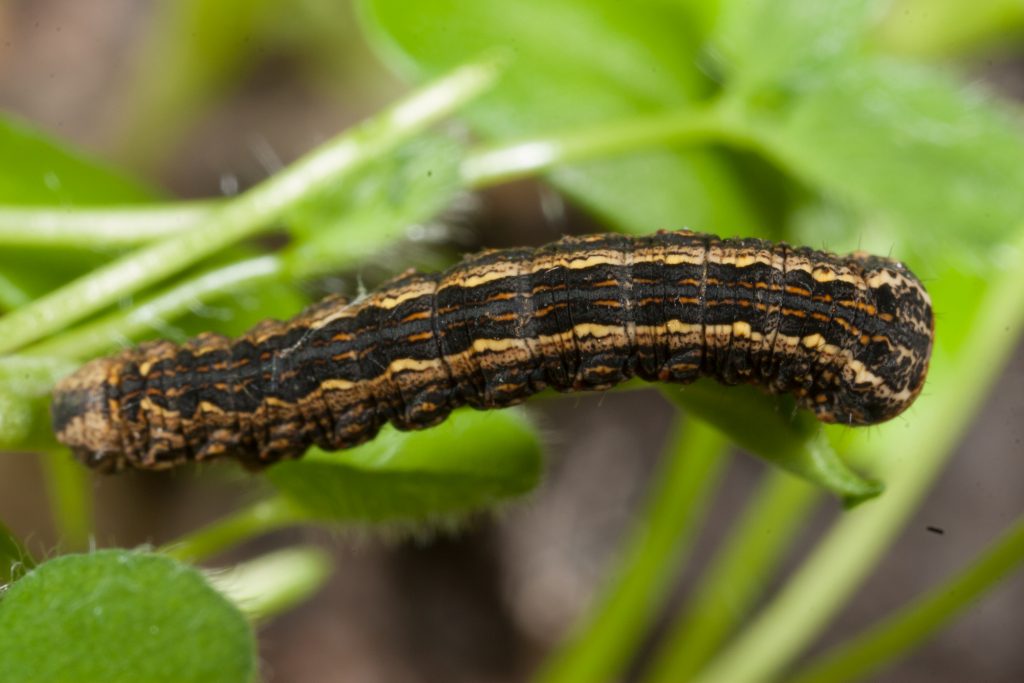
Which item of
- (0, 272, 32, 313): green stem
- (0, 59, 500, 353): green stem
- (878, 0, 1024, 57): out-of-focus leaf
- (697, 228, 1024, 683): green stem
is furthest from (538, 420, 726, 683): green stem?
(878, 0, 1024, 57): out-of-focus leaf

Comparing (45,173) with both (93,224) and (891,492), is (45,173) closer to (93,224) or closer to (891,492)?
(93,224)

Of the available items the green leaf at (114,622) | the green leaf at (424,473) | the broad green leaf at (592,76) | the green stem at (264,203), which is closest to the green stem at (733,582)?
the broad green leaf at (592,76)

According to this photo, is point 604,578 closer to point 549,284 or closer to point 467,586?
point 467,586

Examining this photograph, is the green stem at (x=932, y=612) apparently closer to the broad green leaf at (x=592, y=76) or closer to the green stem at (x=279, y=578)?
the broad green leaf at (x=592, y=76)

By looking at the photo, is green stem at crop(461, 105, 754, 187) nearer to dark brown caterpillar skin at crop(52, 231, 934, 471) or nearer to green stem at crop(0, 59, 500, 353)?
green stem at crop(0, 59, 500, 353)

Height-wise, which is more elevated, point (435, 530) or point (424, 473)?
point (424, 473)

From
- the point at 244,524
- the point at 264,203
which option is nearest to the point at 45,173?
the point at 264,203
